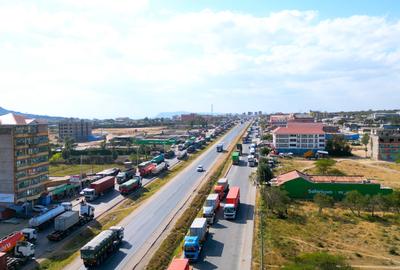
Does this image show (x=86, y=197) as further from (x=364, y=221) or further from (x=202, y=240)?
(x=364, y=221)

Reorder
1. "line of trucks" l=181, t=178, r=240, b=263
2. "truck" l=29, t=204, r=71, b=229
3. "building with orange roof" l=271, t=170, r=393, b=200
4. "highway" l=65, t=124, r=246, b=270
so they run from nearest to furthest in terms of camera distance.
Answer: "line of trucks" l=181, t=178, r=240, b=263 < "highway" l=65, t=124, r=246, b=270 < "truck" l=29, t=204, r=71, b=229 < "building with orange roof" l=271, t=170, r=393, b=200

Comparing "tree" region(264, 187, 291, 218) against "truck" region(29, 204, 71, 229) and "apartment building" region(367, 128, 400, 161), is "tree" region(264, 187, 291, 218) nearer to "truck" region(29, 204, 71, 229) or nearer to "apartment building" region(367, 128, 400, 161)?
"truck" region(29, 204, 71, 229)

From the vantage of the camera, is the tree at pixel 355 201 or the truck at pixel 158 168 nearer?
the tree at pixel 355 201

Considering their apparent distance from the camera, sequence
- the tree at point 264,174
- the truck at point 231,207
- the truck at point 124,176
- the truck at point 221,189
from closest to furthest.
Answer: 1. the truck at point 231,207
2. the truck at point 221,189
3. the tree at point 264,174
4. the truck at point 124,176

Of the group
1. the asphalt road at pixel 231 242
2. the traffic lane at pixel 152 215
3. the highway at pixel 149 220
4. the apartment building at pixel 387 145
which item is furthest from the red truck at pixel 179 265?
the apartment building at pixel 387 145

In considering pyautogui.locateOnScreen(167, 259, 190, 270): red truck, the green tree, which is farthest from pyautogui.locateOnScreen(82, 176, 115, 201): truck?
the green tree

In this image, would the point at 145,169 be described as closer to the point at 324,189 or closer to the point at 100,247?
the point at 324,189

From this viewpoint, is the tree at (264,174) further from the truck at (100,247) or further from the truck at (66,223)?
the truck at (100,247)
